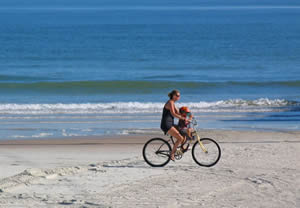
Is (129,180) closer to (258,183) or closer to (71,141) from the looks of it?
(258,183)

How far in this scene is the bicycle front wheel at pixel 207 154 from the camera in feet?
42.2

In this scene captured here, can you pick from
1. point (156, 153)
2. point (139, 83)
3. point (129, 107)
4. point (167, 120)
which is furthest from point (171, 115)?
point (139, 83)

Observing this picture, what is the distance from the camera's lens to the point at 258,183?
11.4 meters

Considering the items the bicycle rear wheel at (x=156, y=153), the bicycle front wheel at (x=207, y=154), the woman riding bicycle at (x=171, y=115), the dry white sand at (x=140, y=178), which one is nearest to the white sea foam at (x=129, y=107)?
the dry white sand at (x=140, y=178)

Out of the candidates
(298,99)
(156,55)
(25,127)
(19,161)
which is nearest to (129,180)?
(19,161)

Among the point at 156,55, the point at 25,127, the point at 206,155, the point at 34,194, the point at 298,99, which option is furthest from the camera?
the point at 156,55

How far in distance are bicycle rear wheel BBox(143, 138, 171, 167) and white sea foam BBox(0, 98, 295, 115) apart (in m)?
11.9

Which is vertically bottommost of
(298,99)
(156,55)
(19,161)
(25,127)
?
(19,161)

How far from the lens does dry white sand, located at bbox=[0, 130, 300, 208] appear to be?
1027cm

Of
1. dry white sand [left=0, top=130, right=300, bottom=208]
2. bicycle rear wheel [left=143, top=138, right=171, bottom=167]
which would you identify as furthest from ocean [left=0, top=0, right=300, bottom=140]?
bicycle rear wheel [left=143, top=138, right=171, bottom=167]

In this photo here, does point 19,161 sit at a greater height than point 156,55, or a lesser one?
lesser

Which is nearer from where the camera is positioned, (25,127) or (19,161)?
(19,161)

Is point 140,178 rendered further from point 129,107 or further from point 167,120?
point 129,107

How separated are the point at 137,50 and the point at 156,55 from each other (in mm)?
5072
